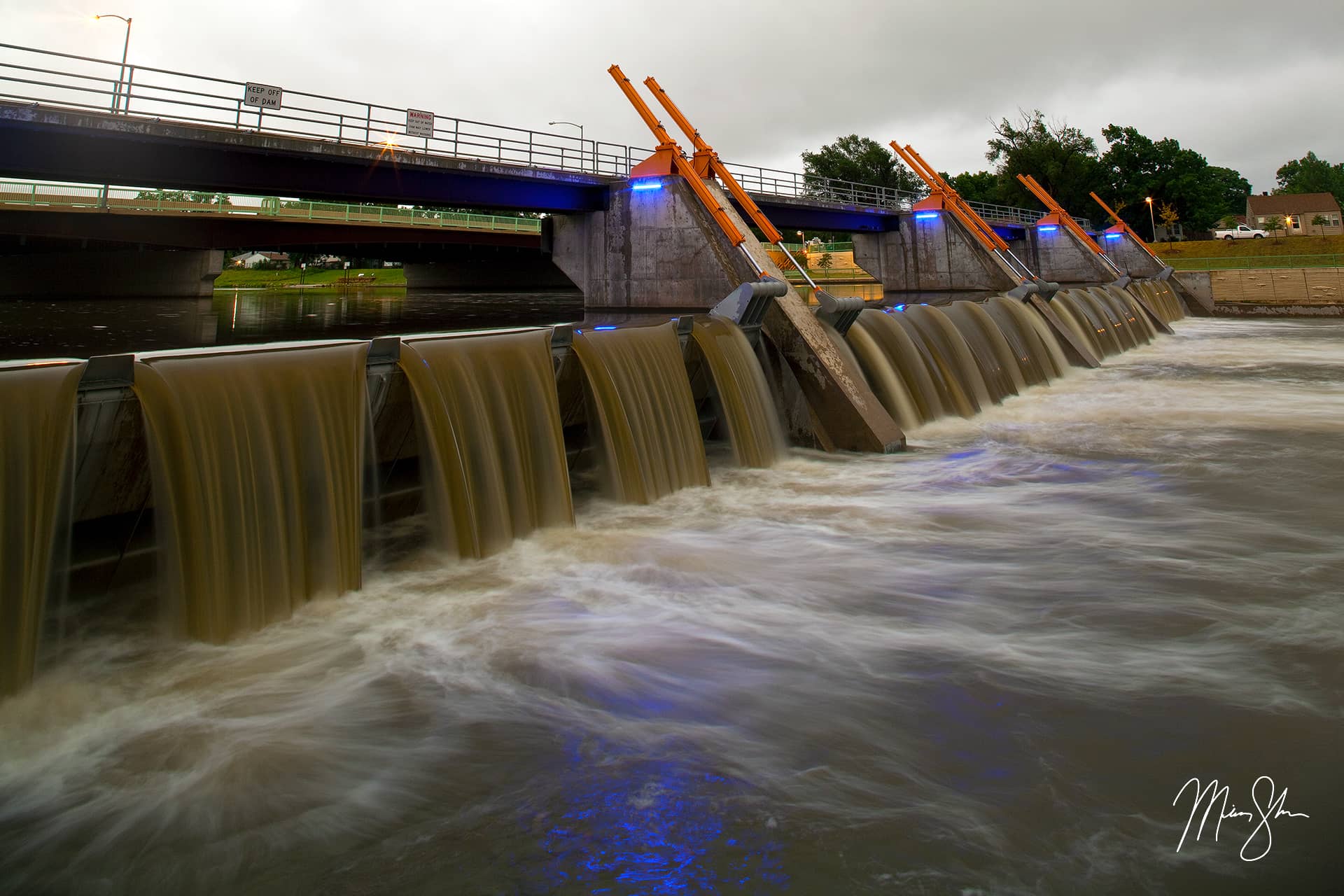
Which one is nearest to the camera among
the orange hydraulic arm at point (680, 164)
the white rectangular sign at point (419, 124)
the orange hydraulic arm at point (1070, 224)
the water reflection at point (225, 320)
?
the water reflection at point (225, 320)

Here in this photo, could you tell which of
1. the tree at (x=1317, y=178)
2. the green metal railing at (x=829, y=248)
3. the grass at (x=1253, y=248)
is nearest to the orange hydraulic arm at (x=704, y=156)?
the green metal railing at (x=829, y=248)

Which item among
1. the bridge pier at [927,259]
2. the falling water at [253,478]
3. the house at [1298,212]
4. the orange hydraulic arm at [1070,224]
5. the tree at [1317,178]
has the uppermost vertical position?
the tree at [1317,178]

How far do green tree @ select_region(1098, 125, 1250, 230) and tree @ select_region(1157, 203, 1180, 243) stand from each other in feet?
2.20

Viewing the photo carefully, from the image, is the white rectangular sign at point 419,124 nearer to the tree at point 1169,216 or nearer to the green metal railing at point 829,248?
the green metal railing at point 829,248

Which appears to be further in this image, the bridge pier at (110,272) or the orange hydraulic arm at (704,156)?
the bridge pier at (110,272)

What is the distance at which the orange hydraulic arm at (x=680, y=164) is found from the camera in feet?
67.3

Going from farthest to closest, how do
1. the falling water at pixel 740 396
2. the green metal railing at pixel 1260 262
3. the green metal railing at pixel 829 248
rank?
the green metal railing at pixel 829 248 < the green metal railing at pixel 1260 262 < the falling water at pixel 740 396

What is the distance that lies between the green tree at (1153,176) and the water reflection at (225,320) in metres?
67.7

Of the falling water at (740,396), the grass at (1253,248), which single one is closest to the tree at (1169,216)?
the grass at (1253,248)

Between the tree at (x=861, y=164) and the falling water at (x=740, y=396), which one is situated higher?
the tree at (x=861, y=164)

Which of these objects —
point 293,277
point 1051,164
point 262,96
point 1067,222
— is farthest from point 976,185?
point 262,96

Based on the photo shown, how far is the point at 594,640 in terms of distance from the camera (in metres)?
6.01

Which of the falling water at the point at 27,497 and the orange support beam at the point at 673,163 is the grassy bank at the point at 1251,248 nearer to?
the orange support beam at the point at 673,163

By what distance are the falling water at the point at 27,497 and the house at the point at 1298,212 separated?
132676 mm
